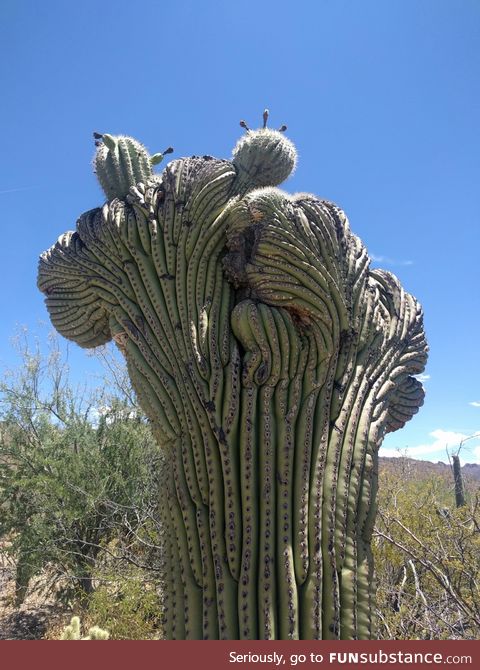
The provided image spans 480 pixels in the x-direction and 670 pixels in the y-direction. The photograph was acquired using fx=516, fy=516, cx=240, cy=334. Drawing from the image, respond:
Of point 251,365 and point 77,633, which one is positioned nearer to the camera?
point 77,633

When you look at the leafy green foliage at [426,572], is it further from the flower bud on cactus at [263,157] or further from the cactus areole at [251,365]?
the flower bud on cactus at [263,157]

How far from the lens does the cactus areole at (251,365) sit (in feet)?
8.21

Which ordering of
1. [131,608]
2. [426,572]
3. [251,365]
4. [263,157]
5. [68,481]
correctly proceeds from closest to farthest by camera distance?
[251,365] → [263,157] → [426,572] → [131,608] → [68,481]

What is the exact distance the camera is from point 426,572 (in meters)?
5.73

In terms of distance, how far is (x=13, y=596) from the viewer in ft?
32.0

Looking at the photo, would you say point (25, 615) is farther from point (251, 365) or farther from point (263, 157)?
point (263, 157)

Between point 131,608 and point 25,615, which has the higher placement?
point 131,608

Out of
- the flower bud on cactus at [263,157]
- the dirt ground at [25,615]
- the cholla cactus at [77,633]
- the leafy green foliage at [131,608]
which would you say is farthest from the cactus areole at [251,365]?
the dirt ground at [25,615]

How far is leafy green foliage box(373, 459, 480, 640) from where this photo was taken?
4355 mm

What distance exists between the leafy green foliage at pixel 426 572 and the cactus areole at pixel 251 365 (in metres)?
1.90

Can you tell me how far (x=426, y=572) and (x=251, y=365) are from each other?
4.29 metres

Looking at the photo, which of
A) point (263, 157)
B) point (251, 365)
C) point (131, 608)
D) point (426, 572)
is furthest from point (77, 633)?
point (426, 572)

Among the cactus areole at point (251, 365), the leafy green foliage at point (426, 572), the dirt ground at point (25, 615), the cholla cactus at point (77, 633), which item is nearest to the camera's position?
the cholla cactus at point (77, 633)

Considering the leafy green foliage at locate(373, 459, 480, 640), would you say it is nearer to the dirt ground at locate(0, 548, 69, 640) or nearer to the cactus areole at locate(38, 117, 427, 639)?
the cactus areole at locate(38, 117, 427, 639)
